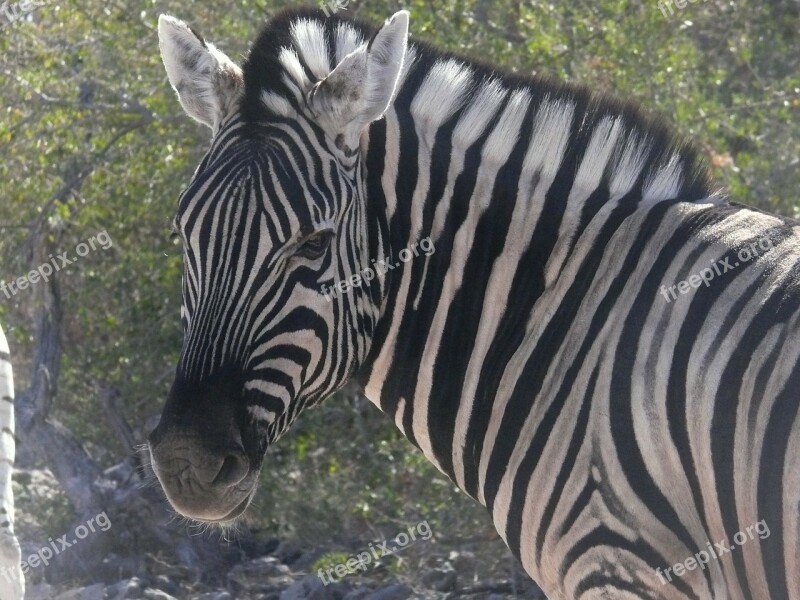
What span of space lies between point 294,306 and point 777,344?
147cm

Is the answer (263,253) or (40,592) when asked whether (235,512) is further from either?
(40,592)

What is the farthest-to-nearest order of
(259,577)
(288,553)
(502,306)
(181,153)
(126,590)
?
(288,553) → (181,153) → (259,577) → (126,590) → (502,306)

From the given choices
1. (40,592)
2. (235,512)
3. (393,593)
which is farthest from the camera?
(40,592)

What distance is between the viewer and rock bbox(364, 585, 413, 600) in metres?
6.64

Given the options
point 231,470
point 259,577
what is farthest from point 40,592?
point 231,470

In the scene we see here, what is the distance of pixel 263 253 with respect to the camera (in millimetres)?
3332

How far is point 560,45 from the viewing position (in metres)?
7.48

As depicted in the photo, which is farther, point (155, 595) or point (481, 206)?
point (155, 595)

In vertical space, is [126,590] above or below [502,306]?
below

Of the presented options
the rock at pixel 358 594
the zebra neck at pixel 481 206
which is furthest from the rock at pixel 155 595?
the zebra neck at pixel 481 206

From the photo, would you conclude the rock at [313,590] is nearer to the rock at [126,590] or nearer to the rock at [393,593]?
the rock at [393,593]

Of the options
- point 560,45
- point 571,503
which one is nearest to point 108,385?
point 560,45

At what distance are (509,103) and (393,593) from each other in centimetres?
385

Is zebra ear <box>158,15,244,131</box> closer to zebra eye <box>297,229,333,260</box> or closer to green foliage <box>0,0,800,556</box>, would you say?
zebra eye <box>297,229,333,260</box>
